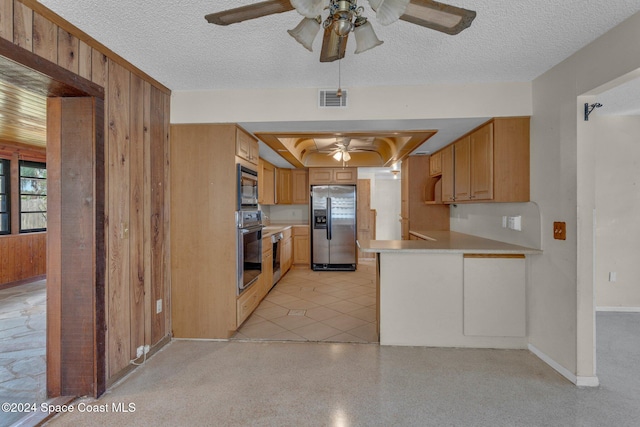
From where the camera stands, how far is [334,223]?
5961mm

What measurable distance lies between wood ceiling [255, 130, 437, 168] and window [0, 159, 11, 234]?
4.48m

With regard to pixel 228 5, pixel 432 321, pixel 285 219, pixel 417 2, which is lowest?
pixel 432 321

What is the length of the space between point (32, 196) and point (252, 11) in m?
6.20

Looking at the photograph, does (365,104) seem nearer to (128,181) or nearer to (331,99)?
(331,99)

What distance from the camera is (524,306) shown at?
2.66 metres

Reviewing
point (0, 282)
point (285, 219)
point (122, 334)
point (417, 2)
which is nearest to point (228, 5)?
point (417, 2)

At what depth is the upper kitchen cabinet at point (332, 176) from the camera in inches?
238

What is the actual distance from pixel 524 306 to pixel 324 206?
384 centimetres

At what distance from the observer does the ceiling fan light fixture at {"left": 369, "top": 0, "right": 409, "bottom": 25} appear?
1.18 metres

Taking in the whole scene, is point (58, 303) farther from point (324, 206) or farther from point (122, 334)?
point (324, 206)

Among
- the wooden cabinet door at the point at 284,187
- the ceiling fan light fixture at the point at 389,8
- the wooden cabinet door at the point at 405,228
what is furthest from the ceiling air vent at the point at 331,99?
the wooden cabinet door at the point at 284,187

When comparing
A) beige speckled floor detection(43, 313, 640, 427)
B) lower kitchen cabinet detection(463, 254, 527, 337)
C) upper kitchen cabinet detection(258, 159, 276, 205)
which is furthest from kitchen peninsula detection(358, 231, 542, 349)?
upper kitchen cabinet detection(258, 159, 276, 205)

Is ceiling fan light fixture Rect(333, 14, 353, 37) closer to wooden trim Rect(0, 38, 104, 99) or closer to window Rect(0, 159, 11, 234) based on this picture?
wooden trim Rect(0, 38, 104, 99)

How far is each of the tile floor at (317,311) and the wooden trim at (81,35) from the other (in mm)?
2464
